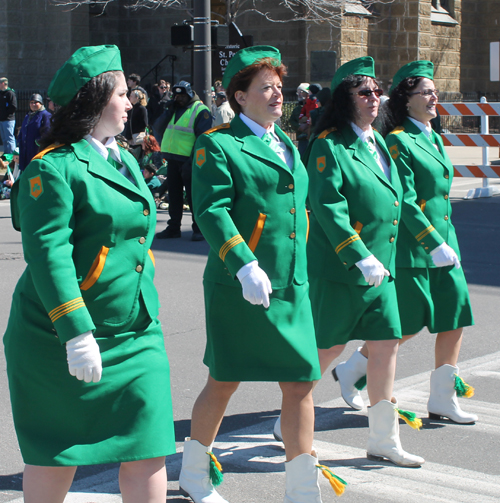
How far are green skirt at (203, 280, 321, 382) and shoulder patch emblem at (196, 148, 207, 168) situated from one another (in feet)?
1.63

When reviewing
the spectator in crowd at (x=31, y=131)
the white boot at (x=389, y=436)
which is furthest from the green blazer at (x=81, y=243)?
the spectator in crowd at (x=31, y=131)

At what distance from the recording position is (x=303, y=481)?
358cm

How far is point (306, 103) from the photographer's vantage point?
16.5m

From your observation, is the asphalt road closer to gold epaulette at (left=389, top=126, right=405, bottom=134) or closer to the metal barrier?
gold epaulette at (left=389, top=126, right=405, bottom=134)

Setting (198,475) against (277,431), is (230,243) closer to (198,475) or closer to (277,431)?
(198,475)

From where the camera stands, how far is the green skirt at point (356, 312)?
4.31 meters

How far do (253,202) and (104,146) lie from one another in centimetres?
78

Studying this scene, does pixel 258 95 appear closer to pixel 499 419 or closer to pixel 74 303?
pixel 74 303

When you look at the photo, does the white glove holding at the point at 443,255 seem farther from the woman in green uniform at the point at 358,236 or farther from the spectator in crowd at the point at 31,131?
the spectator in crowd at the point at 31,131

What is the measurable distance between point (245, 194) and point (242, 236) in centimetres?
17

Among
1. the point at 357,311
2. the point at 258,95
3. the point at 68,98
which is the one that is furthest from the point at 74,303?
the point at 357,311

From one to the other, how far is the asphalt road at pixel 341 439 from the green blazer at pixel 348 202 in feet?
2.97

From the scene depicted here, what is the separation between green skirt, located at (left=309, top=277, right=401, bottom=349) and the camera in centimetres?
431

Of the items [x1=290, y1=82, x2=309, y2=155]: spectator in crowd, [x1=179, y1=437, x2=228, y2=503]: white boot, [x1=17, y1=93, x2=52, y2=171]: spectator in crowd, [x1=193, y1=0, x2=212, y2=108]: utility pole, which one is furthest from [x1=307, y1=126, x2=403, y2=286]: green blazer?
[x1=290, y1=82, x2=309, y2=155]: spectator in crowd
